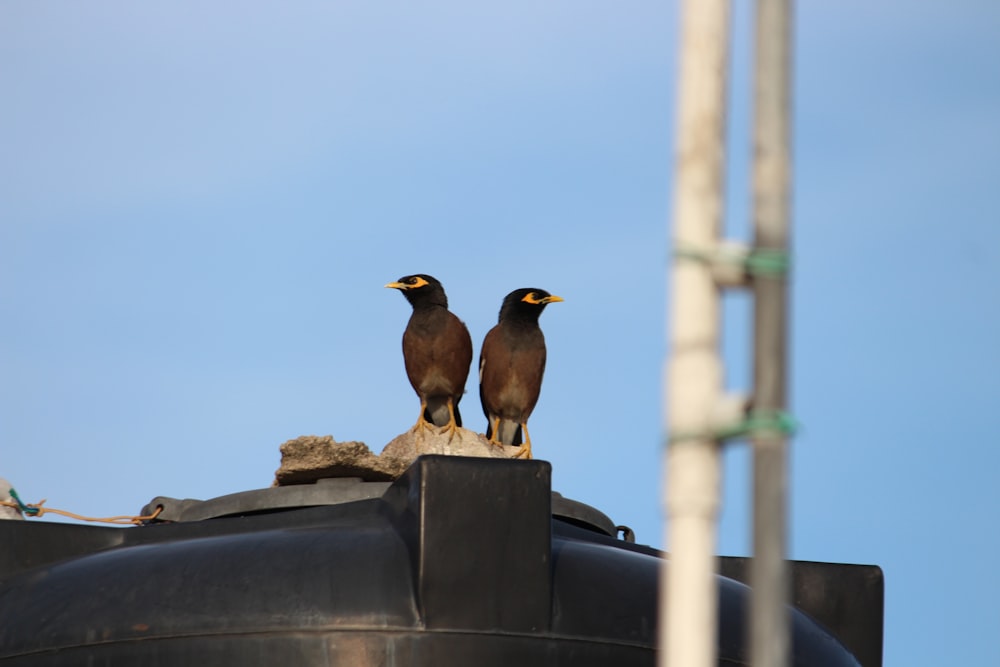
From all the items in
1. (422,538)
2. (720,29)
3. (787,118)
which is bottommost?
(422,538)

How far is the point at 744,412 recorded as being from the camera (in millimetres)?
4105

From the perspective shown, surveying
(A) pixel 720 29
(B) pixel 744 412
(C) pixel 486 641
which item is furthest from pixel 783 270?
(C) pixel 486 641

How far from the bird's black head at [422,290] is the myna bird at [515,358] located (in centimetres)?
58

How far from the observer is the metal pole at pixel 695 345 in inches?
162

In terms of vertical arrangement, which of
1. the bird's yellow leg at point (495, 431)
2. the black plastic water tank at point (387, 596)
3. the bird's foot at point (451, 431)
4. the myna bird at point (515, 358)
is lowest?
the black plastic water tank at point (387, 596)

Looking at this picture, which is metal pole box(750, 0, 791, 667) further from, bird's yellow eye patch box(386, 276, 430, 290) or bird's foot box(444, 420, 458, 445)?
bird's yellow eye patch box(386, 276, 430, 290)

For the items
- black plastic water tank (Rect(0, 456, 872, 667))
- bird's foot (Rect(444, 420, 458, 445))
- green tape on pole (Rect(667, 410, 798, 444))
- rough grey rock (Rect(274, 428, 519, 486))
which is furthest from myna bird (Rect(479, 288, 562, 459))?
green tape on pole (Rect(667, 410, 798, 444))

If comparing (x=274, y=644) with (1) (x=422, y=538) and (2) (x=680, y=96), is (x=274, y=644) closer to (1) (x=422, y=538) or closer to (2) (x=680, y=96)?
(1) (x=422, y=538)

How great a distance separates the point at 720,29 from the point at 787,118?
0.38 metres

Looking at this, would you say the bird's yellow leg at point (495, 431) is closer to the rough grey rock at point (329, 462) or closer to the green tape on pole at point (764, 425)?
the rough grey rock at point (329, 462)

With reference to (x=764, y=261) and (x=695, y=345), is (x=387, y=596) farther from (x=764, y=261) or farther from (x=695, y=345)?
(x=764, y=261)

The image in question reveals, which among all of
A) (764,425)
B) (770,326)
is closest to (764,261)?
(770,326)

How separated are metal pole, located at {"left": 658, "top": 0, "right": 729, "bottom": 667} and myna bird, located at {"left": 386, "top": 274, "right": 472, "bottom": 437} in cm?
1026

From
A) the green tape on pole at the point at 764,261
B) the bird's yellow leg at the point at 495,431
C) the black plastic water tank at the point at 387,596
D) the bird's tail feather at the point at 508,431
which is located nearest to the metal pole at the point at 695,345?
the green tape on pole at the point at 764,261
